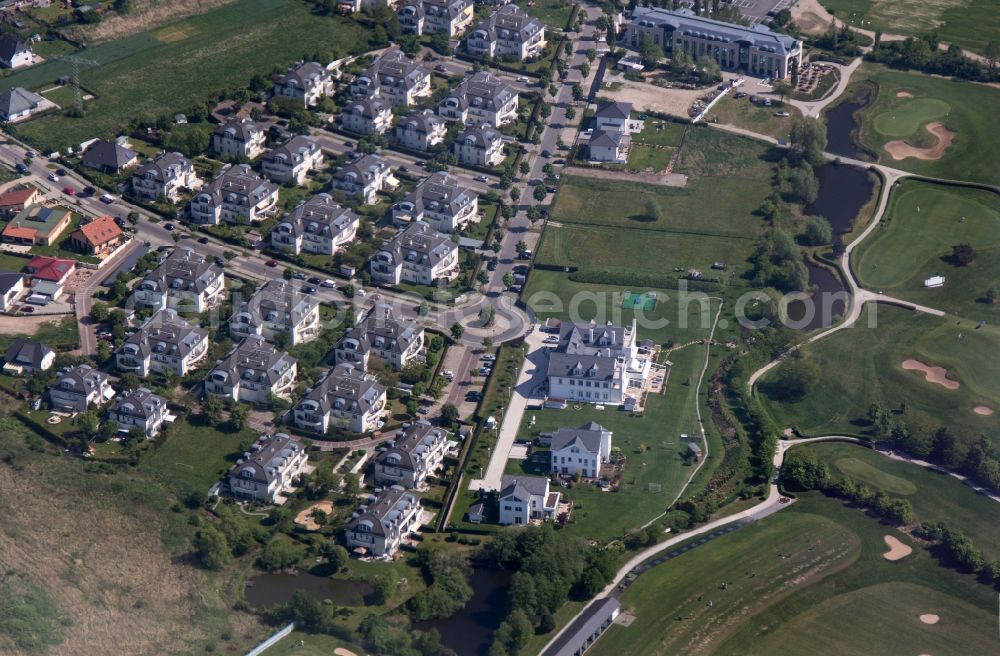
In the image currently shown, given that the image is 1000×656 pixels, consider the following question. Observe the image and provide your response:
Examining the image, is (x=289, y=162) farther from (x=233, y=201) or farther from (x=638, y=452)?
(x=638, y=452)

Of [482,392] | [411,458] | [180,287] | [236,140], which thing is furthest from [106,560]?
[236,140]

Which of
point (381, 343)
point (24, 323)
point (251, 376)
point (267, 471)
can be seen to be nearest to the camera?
point (267, 471)

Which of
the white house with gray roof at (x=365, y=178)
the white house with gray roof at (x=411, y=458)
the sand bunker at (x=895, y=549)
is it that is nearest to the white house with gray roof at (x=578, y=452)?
the white house with gray roof at (x=411, y=458)

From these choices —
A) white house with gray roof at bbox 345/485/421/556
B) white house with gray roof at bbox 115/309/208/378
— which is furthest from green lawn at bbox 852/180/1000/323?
white house with gray roof at bbox 115/309/208/378

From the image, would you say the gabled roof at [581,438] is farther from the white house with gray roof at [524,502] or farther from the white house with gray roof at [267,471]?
the white house with gray roof at [267,471]

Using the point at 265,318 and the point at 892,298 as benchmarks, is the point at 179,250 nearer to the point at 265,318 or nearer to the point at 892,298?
the point at 265,318

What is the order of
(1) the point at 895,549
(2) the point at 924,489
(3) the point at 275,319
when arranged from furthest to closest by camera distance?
1. (3) the point at 275,319
2. (2) the point at 924,489
3. (1) the point at 895,549

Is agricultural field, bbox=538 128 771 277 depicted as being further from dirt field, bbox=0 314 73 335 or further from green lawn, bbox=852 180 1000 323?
dirt field, bbox=0 314 73 335
